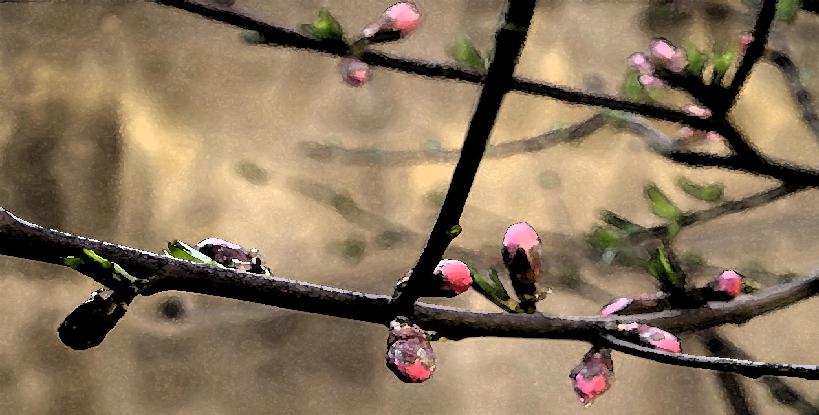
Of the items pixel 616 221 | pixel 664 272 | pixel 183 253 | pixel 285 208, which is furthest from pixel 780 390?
pixel 285 208

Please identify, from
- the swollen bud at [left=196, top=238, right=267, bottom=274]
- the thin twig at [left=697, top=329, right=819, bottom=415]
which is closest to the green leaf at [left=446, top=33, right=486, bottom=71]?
the swollen bud at [left=196, top=238, right=267, bottom=274]

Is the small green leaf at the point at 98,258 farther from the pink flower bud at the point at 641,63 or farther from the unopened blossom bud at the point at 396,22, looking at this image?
the pink flower bud at the point at 641,63

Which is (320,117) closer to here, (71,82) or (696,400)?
(71,82)

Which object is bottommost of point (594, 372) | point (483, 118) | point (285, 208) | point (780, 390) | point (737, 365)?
point (285, 208)

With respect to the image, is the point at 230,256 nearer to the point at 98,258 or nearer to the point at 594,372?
the point at 98,258

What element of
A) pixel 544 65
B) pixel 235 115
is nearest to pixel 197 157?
pixel 235 115

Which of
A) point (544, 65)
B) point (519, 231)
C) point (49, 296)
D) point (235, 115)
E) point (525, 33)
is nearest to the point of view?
point (525, 33)

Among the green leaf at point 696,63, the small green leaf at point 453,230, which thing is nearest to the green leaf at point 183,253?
the small green leaf at point 453,230
